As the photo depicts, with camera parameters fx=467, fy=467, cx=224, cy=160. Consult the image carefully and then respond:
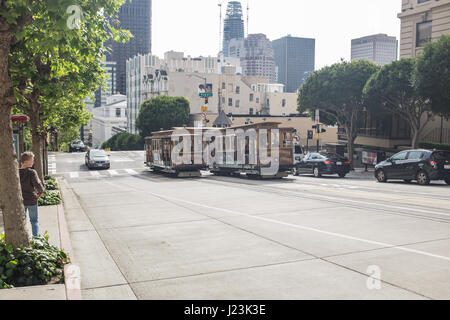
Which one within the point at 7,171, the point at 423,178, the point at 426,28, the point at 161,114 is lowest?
the point at 423,178

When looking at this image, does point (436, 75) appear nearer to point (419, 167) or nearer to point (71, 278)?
point (419, 167)

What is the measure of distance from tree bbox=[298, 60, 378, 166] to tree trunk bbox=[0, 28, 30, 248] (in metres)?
34.0

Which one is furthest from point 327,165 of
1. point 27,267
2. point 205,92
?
point 27,267

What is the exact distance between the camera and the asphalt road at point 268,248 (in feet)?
21.7

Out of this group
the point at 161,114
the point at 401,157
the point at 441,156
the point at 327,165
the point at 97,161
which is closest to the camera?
the point at 441,156

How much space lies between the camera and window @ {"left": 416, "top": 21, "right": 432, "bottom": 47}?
40.3m

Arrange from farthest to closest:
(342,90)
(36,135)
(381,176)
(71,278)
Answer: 1. (342,90)
2. (381,176)
3. (36,135)
4. (71,278)

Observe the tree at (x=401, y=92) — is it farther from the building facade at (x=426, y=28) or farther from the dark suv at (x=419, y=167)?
the dark suv at (x=419, y=167)

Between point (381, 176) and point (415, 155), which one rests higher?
point (415, 155)

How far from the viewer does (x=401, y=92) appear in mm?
34094

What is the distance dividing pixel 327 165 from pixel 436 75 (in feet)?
29.2

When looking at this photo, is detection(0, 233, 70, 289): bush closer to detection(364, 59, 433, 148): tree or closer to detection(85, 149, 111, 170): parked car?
detection(364, 59, 433, 148): tree

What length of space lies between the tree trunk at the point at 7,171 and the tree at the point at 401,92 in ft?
95.7
